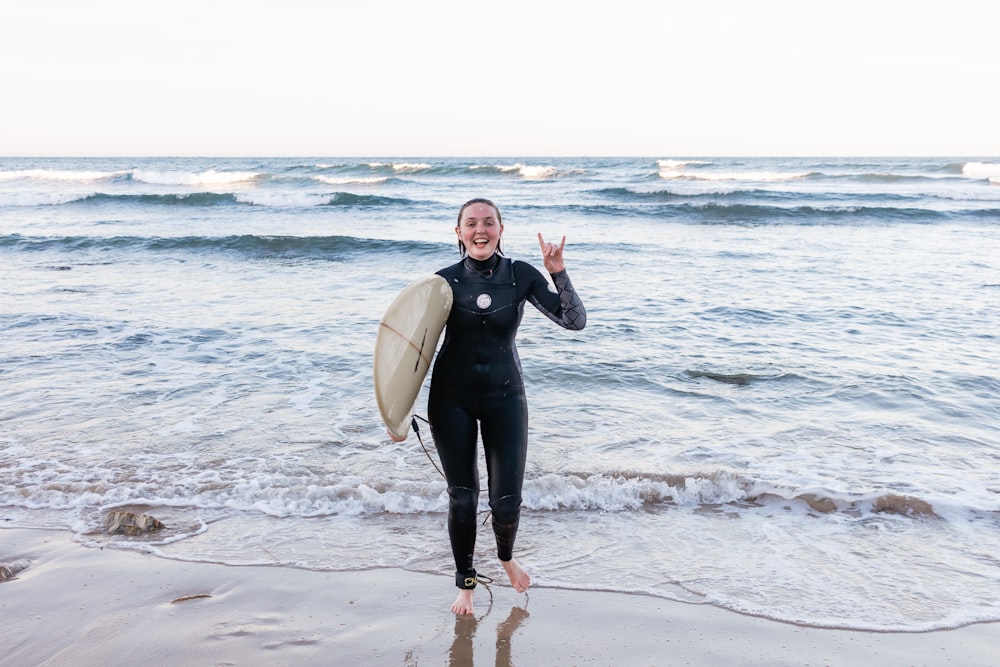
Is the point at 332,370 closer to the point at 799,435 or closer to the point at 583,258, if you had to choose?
the point at 799,435

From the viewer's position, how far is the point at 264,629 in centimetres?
372

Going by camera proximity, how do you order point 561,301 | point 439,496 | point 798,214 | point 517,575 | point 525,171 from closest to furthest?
point 561,301
point 517,575
point 439,496
point 798,214
point 525,171

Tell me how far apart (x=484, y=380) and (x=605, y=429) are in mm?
3325

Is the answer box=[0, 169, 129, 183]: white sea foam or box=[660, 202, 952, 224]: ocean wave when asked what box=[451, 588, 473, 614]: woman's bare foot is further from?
box=[0, 169, 129, 183]: white sea foam

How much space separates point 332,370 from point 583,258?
10.5 meters

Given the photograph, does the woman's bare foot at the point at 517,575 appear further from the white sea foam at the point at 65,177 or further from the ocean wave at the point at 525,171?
the white sea foam at the point at 65,177

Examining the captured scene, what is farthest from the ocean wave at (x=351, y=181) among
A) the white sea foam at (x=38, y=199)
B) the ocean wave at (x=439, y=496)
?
the ocean wave at (x=439, y=496)

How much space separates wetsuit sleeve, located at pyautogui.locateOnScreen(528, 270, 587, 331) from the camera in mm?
3865

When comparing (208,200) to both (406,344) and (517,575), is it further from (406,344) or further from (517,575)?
(517,575)

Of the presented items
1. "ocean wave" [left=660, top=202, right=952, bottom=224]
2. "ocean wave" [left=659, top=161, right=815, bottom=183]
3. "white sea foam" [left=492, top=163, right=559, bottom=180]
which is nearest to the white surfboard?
"ocean wave" [left=660, top=202, right=952, bottom=224]

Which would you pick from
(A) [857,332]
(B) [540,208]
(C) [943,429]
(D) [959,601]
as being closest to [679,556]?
(D) [959,601]

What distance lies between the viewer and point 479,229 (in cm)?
386

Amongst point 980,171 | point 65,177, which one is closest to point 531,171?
point 980,171

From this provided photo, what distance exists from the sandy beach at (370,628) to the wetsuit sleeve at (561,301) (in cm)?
154
